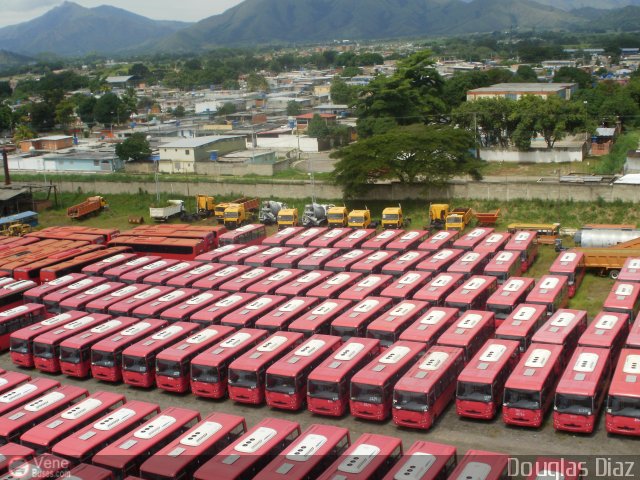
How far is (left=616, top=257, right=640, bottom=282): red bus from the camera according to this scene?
75.0 ft

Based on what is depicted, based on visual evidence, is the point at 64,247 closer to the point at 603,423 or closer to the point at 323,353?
the point at 323,353

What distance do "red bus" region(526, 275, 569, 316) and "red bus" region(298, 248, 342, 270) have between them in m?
8.17

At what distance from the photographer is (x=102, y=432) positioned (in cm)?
1485

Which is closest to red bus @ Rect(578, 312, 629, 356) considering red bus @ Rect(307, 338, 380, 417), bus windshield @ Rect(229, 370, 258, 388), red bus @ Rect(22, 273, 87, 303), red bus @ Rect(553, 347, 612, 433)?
red bus @ Rect(553, 347, 612, 433)

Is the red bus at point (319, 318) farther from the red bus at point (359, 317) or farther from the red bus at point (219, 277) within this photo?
the red bus at point (219, 277)

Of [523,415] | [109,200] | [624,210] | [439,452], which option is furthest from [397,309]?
[109,200]

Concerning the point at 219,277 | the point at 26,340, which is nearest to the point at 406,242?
the point at 219,277

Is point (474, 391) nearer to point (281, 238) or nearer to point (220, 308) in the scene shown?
point (220, 308)

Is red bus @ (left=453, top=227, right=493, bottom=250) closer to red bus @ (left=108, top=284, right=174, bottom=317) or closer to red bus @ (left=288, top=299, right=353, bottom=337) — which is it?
red bus @ (left=288, top=299, right=353, bottom=337)

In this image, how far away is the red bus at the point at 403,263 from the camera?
2502 cm

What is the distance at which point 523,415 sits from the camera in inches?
619

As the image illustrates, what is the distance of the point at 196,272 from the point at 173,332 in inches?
246

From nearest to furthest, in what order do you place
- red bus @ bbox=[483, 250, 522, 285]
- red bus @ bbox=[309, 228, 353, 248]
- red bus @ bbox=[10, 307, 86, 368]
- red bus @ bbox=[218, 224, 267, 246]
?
red bus @ bbox=[10, 307, 86, 368] → red bus @ bbox=[483, 250, 522, 285] → red bus @ bbox=[309, 228, 353, 248] → red bus @ bbox=[218, 224, 267, 246]

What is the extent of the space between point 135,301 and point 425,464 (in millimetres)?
13434
